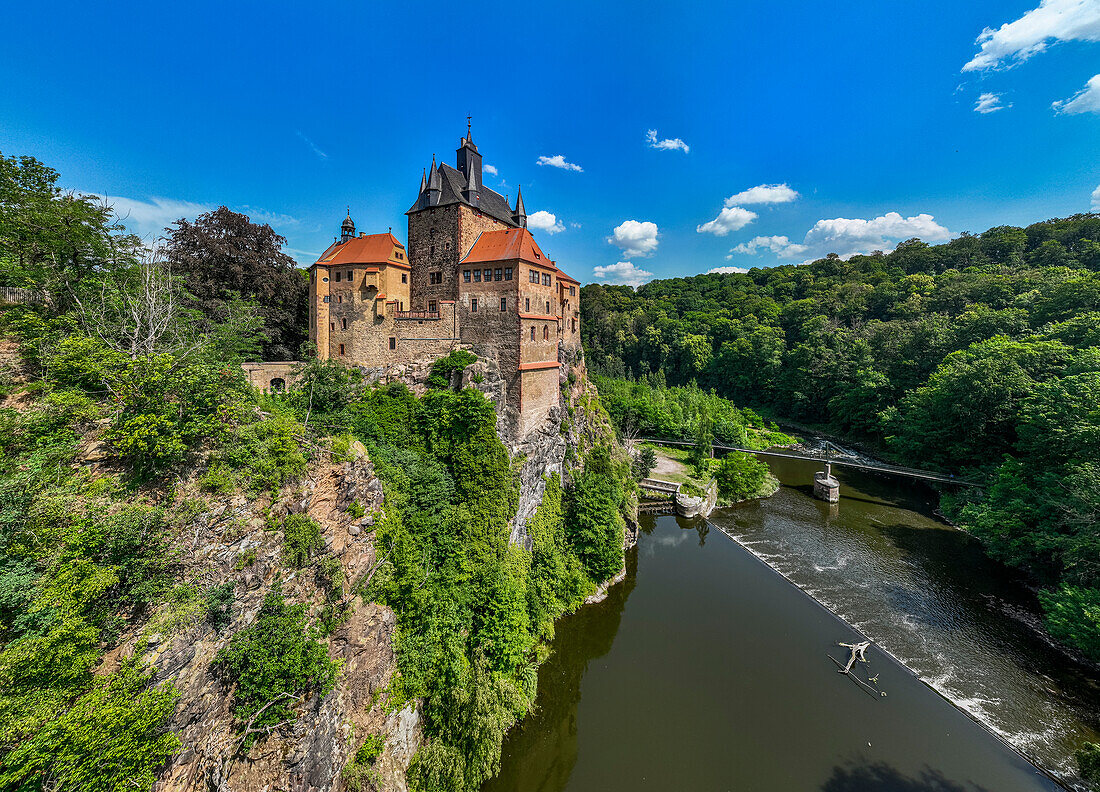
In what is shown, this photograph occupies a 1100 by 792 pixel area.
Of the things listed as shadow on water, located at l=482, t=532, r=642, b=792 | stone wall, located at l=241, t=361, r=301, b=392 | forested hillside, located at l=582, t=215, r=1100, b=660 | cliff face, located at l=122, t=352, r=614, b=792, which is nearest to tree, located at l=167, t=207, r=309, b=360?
stone wall, located at l=241, t=361, r=301, b=392

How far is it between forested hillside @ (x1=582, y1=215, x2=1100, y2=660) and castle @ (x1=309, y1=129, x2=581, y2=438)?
24272mm

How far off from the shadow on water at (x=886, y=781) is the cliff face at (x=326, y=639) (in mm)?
13371

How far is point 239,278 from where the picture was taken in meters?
22.2

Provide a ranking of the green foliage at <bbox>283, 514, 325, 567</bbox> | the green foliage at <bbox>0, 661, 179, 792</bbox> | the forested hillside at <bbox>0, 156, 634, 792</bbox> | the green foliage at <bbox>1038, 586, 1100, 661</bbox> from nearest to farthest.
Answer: the green foliage at <bbox>0, 661, 179, 792</bbox> < the forested hillside at <bbox>0, 156, 634, 792</bbox> < the green foliage at <bbox>283, 514, 325, 567</bbox> < the green foliage at <bbox>1038, 586, 1100, 661</bbox>

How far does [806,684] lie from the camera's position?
51.7 feet

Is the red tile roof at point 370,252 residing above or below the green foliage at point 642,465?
above

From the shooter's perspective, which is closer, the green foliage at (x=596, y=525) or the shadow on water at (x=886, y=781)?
the shadow on water at (x=886, y=781)

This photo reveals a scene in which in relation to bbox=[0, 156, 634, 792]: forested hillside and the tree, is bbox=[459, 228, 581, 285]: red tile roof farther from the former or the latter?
the tree

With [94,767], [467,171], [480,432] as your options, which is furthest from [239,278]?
[94,767]

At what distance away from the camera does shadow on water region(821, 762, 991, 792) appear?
12.1 meters

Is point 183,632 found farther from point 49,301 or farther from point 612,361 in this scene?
point 612,361

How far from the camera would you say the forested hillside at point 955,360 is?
1916 centimetres

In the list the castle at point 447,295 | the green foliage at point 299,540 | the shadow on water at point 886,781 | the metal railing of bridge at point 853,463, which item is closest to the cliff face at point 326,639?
the green foliage at point 299,540

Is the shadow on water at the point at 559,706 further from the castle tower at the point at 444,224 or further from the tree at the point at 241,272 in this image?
the tree at the point at 241,272
